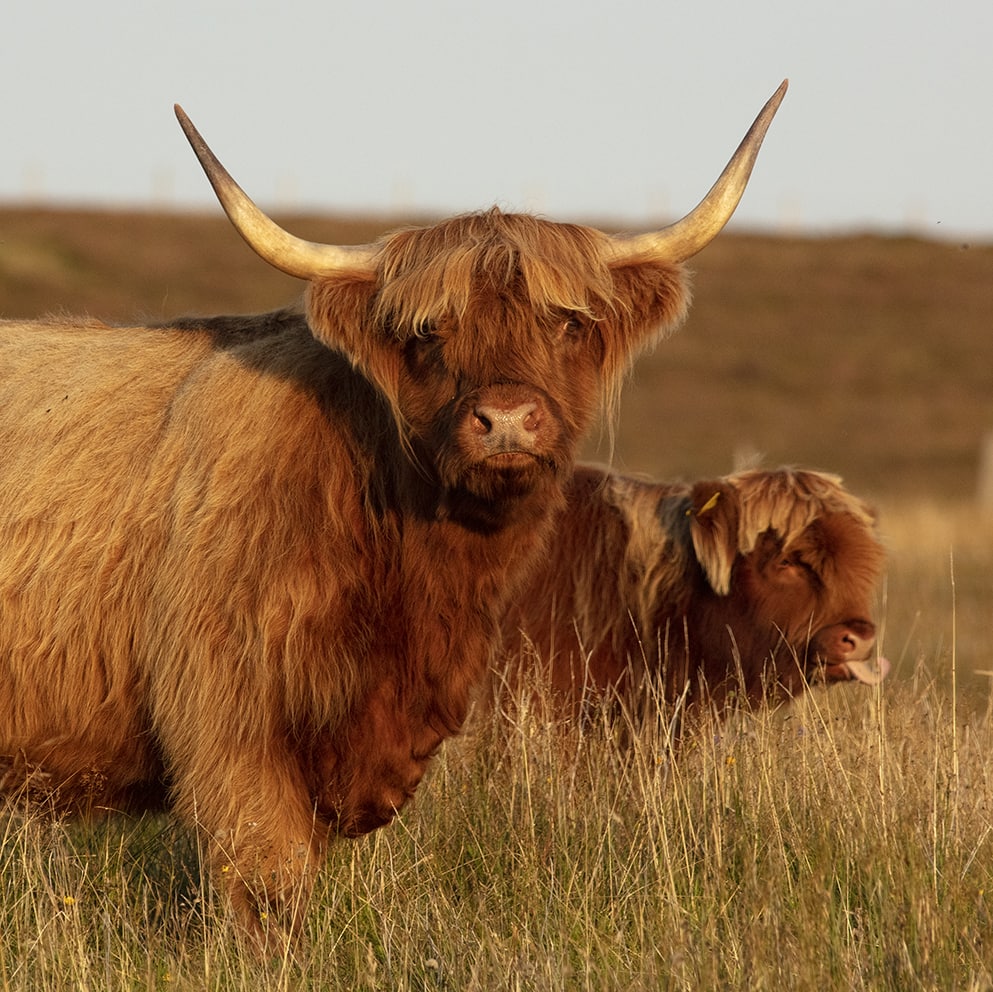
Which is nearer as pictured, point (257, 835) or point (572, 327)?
point (257, 835)

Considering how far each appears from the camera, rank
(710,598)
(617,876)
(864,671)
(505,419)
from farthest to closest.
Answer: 1. (710,598)
2. (864,671)
3. (617,876)
4. (505,419)

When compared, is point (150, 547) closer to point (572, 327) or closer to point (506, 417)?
point (506, 417)

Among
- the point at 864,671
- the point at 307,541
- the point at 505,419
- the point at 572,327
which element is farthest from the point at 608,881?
the point at 864,671

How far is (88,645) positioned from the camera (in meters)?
3.92

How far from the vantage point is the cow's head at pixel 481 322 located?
3553 millimetres

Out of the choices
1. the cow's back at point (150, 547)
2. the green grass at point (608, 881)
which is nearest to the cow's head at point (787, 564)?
the green grass at point (608, 881)

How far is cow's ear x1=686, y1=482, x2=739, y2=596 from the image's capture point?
5.48 metres

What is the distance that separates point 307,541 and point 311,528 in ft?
0.12

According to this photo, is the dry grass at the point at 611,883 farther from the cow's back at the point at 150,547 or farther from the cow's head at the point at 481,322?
the cow's head at the point at 481,322

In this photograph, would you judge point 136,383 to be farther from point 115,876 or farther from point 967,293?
point 967,293

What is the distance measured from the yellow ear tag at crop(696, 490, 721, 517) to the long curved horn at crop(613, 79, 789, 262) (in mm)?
1521

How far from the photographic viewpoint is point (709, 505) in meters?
5.48

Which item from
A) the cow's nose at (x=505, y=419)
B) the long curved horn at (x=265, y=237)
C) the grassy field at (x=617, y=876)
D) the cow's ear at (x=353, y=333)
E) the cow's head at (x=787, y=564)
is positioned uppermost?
the long curved horn at (x=265, y=237)

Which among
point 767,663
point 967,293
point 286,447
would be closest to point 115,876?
point 286,447
